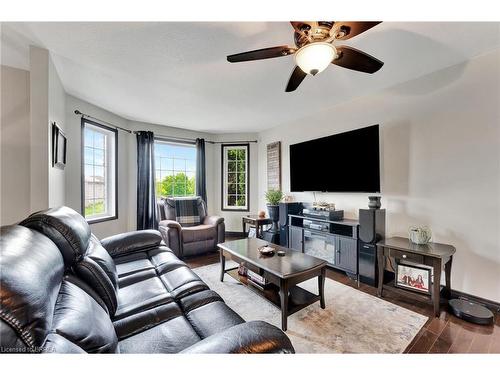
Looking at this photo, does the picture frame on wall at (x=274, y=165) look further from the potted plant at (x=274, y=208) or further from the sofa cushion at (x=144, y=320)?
the sofa cushion at (x=144, y=320)

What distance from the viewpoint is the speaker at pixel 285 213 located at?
364cm

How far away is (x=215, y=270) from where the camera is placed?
2912 mm

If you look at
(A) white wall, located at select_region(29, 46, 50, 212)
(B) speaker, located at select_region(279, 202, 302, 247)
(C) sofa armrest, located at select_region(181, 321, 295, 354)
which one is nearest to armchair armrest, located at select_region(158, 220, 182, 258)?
(A) white wall, located at select_region(29, 46, 50, 212)

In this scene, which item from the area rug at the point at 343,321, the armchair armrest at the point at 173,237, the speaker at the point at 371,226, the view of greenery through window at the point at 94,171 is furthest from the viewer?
the view of greenery through window at the point at 94,171

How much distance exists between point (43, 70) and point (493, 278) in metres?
4.53

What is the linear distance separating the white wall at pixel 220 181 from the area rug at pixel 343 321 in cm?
262

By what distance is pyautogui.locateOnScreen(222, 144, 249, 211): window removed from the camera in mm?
5055

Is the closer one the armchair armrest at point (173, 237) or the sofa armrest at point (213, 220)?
the armchair armrest at point (173, 237)

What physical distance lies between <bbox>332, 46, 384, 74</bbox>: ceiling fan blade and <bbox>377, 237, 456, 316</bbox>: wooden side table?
165 cm

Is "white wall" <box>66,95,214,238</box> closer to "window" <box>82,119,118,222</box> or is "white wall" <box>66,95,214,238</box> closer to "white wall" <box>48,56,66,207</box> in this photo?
"window" <box>82,119,118,222</box>

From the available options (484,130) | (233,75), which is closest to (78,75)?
(233,75)

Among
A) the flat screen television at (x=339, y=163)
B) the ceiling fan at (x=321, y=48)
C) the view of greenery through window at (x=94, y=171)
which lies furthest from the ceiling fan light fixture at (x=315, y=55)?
the view of greenery through window at (x=94, y=171)

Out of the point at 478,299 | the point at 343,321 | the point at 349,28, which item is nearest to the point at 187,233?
the point at 343,321

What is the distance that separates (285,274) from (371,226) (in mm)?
1351
